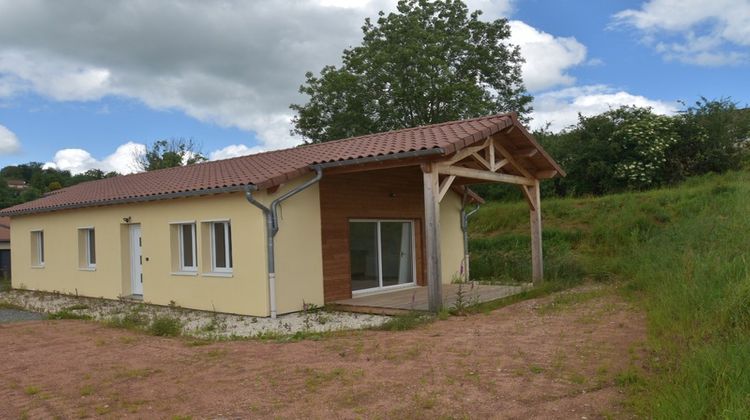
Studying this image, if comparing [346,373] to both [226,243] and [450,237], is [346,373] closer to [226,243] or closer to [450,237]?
[226,243]

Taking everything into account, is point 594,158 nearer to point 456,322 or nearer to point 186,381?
point 456,322

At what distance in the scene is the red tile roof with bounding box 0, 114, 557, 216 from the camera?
9898 millimetres

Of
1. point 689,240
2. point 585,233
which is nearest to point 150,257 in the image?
point 689,240

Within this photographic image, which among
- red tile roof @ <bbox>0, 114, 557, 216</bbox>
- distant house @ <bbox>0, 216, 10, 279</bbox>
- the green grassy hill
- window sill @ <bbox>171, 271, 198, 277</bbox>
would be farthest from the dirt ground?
distant house @ <bbox>0, 216, 10, 279</bbox>

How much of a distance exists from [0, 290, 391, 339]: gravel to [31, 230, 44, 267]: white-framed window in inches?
139

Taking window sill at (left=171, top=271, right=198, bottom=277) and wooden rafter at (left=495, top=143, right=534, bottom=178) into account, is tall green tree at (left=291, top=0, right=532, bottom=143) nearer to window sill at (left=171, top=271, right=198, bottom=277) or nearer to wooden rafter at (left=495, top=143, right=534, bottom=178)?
wooden rafter at (left=495, top=143, right=534, bottom=178)

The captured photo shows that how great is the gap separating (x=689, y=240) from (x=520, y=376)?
7.45 m

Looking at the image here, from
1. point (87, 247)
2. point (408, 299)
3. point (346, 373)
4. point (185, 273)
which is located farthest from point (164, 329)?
point (87, 247)

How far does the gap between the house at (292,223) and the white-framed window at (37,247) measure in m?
1.04

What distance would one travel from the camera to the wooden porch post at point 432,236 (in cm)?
948

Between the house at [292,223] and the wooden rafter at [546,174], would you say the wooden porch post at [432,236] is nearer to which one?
the house at [292,223]

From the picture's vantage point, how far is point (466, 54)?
29.5 metres

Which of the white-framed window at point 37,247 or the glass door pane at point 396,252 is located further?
the white-framed window at point 37,247

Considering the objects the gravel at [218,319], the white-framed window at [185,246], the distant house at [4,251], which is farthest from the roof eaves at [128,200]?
the distant house at [4,251]
